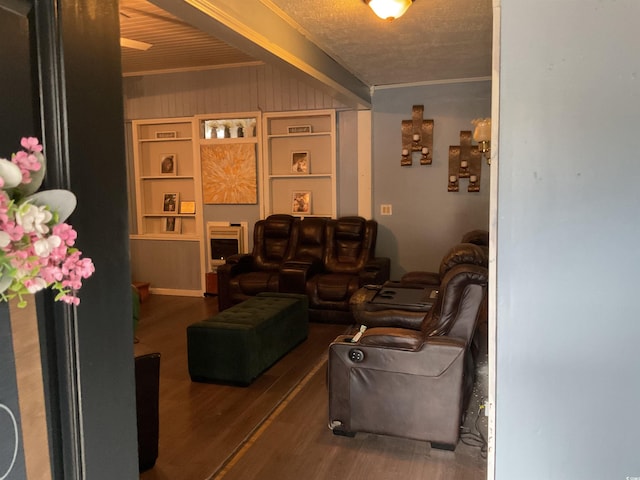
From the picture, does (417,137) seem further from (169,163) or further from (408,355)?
(408,355)

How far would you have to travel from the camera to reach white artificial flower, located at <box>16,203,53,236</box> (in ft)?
2.58

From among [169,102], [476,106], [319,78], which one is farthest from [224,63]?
[476,106]

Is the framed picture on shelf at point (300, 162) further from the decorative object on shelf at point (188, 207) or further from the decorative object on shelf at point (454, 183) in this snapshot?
the decorative object on shelf at point (454, 183)

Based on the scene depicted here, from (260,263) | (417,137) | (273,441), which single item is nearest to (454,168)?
(417,137)

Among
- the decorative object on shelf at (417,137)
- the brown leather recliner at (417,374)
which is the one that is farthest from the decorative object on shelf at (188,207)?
the brown leather recliner at (417,374)

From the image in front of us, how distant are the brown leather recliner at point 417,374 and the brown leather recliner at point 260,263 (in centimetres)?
269

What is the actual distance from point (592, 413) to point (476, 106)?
469 centimetres

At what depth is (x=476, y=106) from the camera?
566 cm

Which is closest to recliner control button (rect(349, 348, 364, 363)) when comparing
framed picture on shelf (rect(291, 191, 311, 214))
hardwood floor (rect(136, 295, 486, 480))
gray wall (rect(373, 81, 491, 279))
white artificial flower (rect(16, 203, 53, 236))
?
hardwood floor (rect(136, 295, 486, 480))

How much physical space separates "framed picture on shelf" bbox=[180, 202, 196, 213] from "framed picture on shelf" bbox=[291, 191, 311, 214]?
56.0 inches

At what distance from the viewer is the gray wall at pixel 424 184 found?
5746 millimetres

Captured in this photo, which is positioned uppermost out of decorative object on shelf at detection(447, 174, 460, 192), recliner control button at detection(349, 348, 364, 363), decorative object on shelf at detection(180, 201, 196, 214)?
decorative object on shelf at detection(447, 174, 460, 192)

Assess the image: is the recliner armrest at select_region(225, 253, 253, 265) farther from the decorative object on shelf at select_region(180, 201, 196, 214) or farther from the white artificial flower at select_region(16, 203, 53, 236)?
the white artificial flower at select_region(16, 203, 53, 236)

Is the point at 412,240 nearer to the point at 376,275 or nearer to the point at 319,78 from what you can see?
the point at 376,275
